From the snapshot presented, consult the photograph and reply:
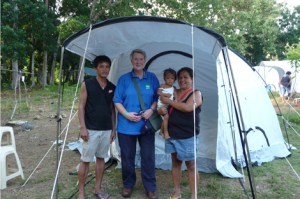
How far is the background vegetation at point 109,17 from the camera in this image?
17.1 m

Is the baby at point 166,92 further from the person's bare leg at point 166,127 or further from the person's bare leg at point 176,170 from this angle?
the person's bare leg at point 176,170

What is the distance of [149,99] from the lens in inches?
153

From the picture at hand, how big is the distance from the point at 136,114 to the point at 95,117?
46 centimetres

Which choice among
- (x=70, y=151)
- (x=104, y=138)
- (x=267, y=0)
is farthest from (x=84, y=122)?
(x=267, y=0)

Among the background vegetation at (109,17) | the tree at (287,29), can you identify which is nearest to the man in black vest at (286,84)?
the background vegetation at (109,17)

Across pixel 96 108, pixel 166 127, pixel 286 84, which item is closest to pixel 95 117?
pixel 96 108

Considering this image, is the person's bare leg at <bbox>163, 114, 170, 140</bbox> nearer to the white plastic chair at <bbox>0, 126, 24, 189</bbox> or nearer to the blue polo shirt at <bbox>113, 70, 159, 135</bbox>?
the blue polo shirt at <bbox>113, 70, 159, 135</bbox>

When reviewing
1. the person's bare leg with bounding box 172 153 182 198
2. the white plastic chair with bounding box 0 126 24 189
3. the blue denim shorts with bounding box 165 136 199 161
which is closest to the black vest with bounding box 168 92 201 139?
the blue denim shorts with bounding box 165 136 199 161

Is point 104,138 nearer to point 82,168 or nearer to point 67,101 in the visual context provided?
point 82,168

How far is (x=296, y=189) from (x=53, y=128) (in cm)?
637

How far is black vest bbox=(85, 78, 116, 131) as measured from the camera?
12.2 ft

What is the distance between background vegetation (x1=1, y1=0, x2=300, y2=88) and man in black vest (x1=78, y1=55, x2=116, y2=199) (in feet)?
22.8

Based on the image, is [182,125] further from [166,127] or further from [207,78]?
[207,78]

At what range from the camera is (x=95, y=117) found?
12.2 ft
